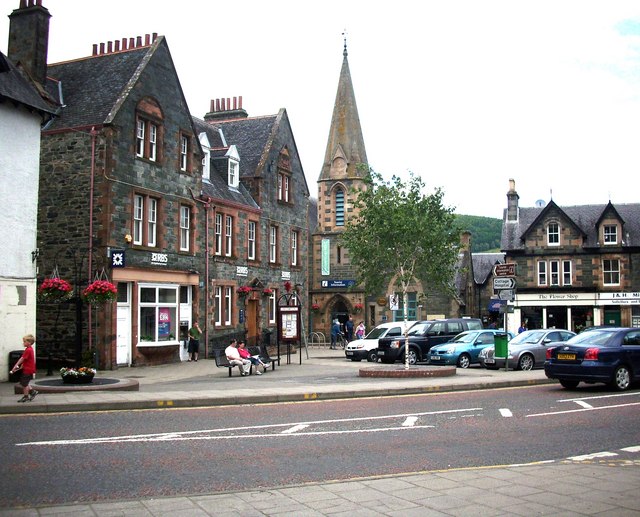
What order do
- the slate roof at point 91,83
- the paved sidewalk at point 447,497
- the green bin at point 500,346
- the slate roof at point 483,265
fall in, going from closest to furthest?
1. the paved sidewalk at point 447,497
2. the green bin at point 500,346
3. the slate roof at point 91,83
4. the slate roof at point 483,265

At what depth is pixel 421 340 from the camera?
30109 mm

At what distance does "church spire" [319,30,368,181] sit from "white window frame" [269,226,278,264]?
16072 millimetres

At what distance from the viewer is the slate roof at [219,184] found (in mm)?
34500

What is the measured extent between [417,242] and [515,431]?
44.7 ft

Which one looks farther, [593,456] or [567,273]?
[567,273]

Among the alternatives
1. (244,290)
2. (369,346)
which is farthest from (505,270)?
(244,290)

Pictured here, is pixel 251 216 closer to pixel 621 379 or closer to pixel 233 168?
pixel 233 168

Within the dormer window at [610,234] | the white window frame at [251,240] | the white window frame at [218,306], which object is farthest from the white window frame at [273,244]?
the dormer window at [610,234]

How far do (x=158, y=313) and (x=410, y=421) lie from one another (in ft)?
59.0

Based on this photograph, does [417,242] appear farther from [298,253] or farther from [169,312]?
[298,253]

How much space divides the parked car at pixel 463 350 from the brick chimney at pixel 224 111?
74.1 feet

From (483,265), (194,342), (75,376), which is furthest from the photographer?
(483,265)

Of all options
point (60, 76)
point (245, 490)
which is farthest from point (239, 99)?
point (245, 490)

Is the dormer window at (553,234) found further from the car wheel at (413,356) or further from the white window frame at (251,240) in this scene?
the car wheel at (413,356)
